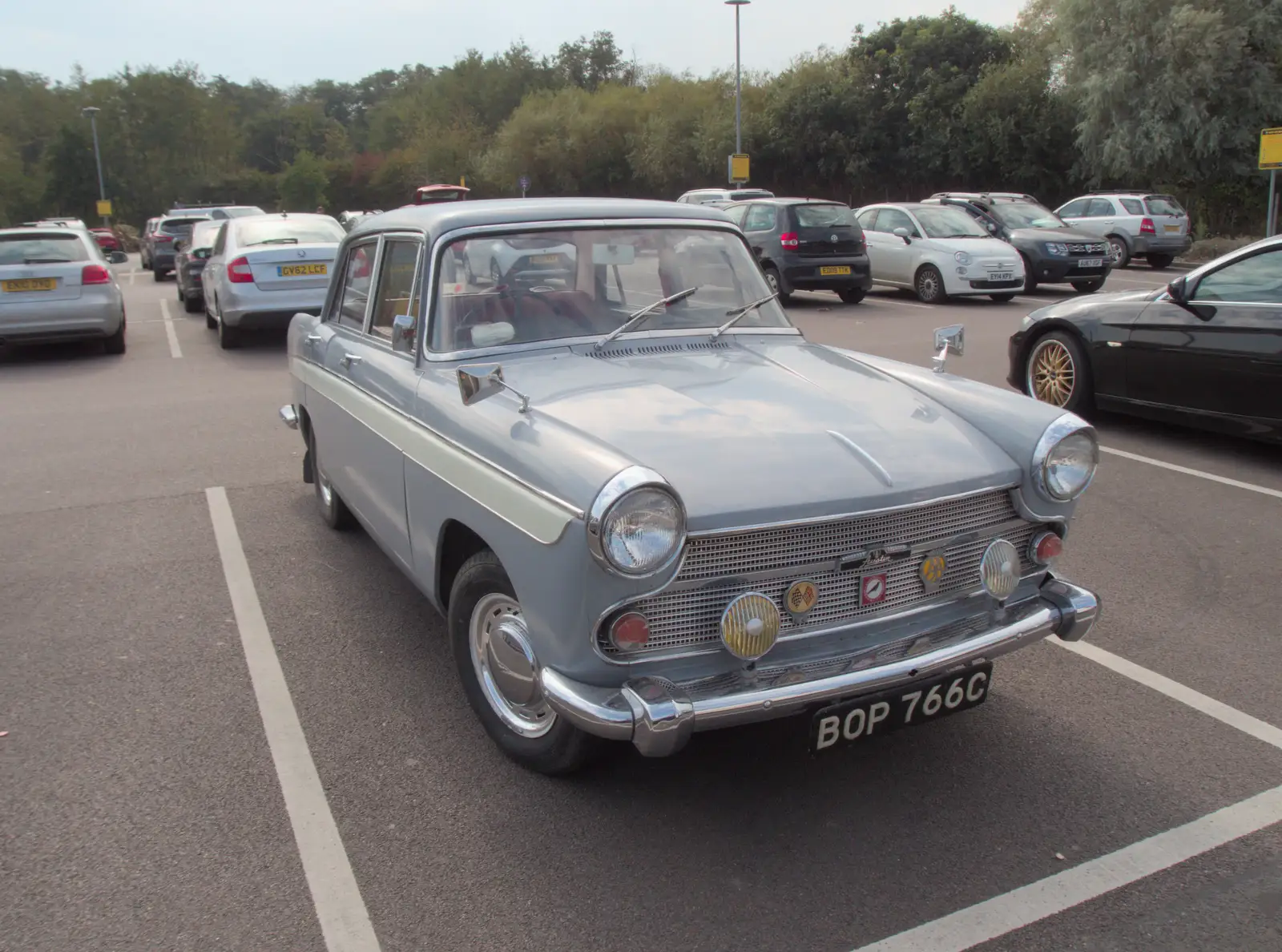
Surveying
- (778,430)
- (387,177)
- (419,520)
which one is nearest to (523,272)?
(419,520)

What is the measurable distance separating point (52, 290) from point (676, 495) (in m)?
11.6

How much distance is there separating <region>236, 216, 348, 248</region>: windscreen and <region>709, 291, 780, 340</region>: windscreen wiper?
367 inches

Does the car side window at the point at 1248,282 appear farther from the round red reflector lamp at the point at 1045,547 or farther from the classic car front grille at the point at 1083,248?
the classic car front grille at the point at 1083,248

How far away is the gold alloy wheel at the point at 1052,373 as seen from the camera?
26.1 ft

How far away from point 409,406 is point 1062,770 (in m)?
2.52

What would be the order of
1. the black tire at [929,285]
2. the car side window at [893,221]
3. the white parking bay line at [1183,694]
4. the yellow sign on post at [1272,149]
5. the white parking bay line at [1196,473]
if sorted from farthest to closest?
the yellow sign on post at [1272,149] < the car side window at [893,221] < the black tire at [929,285] < the white parking bay line at [1196,473] < the white parking bay line at [1183,694]

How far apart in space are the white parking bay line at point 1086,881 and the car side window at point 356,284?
3.40 metres

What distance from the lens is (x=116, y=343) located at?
41.8 feet

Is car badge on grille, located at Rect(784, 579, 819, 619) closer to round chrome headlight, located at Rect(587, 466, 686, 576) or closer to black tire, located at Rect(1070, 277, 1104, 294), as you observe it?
round chrome headlight, located at Rect(587, 466, 686, 576)

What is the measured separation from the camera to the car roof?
414cm

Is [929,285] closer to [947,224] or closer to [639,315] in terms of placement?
[947,224]

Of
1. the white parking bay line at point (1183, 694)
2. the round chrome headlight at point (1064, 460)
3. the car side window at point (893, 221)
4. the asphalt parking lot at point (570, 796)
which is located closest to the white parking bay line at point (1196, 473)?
the asphalt parking lot at point (570, 796)

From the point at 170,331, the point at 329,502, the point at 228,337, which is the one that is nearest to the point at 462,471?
the point at 329,502

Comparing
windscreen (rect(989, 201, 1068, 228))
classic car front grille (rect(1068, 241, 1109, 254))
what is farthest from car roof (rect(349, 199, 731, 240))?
windscreen (rect(989, 201, 1068, 228))
